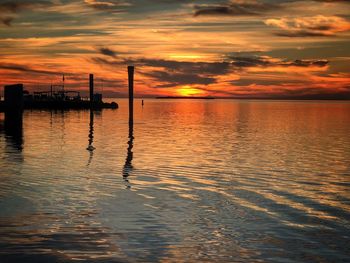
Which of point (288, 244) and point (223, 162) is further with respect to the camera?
point (223, 162)

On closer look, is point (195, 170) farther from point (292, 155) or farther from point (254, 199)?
point (292, 155)

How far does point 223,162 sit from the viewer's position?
23688mm

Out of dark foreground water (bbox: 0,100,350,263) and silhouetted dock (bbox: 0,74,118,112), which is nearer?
dark foreground water (bbox: 0,100,350,263)

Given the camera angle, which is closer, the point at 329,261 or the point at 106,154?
the point at 329,261

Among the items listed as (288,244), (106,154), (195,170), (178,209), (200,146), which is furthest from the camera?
(200,146)

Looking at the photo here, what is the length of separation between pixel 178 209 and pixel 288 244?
12.4 feet

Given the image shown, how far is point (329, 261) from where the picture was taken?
8.93 meters

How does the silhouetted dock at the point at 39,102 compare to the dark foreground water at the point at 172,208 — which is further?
the silhouetted dock at the point at 39,102

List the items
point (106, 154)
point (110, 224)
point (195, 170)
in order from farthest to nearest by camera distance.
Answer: point (106, 154)
point (195, 170)
point (110, 224)

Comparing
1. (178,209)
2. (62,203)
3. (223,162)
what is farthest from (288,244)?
(223,162)

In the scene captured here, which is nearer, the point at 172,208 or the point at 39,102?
the point at 172,208

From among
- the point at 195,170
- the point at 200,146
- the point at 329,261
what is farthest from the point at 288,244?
the point at 200,146

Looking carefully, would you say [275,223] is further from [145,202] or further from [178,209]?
[145,202]

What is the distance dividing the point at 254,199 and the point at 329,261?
5.70m
